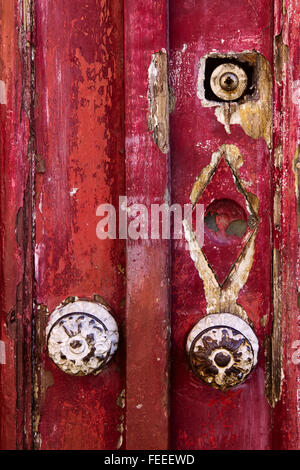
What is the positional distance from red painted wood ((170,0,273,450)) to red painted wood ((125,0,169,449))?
0.16 ft

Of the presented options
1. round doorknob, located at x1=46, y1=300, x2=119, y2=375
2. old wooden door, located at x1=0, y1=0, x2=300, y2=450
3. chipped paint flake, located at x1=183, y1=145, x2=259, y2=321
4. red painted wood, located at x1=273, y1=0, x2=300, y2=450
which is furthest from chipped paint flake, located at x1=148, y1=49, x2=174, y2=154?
round doorknob, located at x1=46, y1=300, x2=119, y2=375

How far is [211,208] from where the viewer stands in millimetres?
701

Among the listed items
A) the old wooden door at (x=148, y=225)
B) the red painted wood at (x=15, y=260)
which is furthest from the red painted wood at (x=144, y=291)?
the red painted wood at (x=15, y=260)

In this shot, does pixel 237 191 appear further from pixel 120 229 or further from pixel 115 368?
pixel 115 368

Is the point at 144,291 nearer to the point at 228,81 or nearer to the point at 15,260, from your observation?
the point at 15,260

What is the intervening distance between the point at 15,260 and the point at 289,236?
56 centimetres

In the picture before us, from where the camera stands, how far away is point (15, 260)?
0.71 metres

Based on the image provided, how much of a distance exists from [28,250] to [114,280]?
0.63 ft

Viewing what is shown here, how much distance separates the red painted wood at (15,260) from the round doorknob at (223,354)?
0.35 metres

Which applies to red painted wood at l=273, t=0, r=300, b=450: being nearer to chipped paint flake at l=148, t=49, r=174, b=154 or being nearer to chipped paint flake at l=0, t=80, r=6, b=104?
chipped paint flake at l=148, t=49, r=174, b=154

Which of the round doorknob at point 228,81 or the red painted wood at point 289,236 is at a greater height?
the round doorknob at point 228,81

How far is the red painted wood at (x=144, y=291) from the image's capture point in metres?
0.65

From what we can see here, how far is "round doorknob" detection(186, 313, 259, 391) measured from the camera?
635 millimetres

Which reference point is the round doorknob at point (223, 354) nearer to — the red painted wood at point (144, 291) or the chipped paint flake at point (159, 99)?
the red painted wood at point (144, 291)
